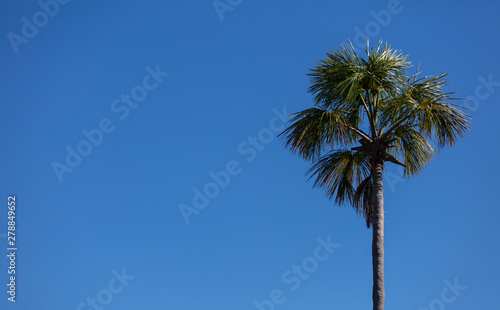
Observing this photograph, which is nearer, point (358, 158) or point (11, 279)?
point (358, 158)

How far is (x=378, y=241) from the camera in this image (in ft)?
53.8

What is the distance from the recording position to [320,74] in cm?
1845

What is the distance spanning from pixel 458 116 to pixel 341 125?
A: 304 cm

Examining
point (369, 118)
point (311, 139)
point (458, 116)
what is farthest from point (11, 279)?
point (458, 116)

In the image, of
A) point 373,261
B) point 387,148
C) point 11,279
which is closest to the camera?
point 373,261

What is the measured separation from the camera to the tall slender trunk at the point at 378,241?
15750mm

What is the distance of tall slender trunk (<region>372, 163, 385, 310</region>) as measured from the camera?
1575cm

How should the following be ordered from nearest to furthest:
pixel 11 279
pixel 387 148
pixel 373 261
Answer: pixel 373 261 → pixel 387 148 → pixel 11 279

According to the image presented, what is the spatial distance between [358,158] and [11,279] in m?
13.9

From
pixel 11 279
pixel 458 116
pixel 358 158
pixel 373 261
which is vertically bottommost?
pixel 373 261

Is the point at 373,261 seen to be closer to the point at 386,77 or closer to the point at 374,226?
the point at 374,226

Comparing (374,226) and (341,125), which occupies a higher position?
(341,125)

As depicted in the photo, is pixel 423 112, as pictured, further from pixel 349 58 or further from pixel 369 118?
pixel 349 58

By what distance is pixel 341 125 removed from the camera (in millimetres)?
17625
